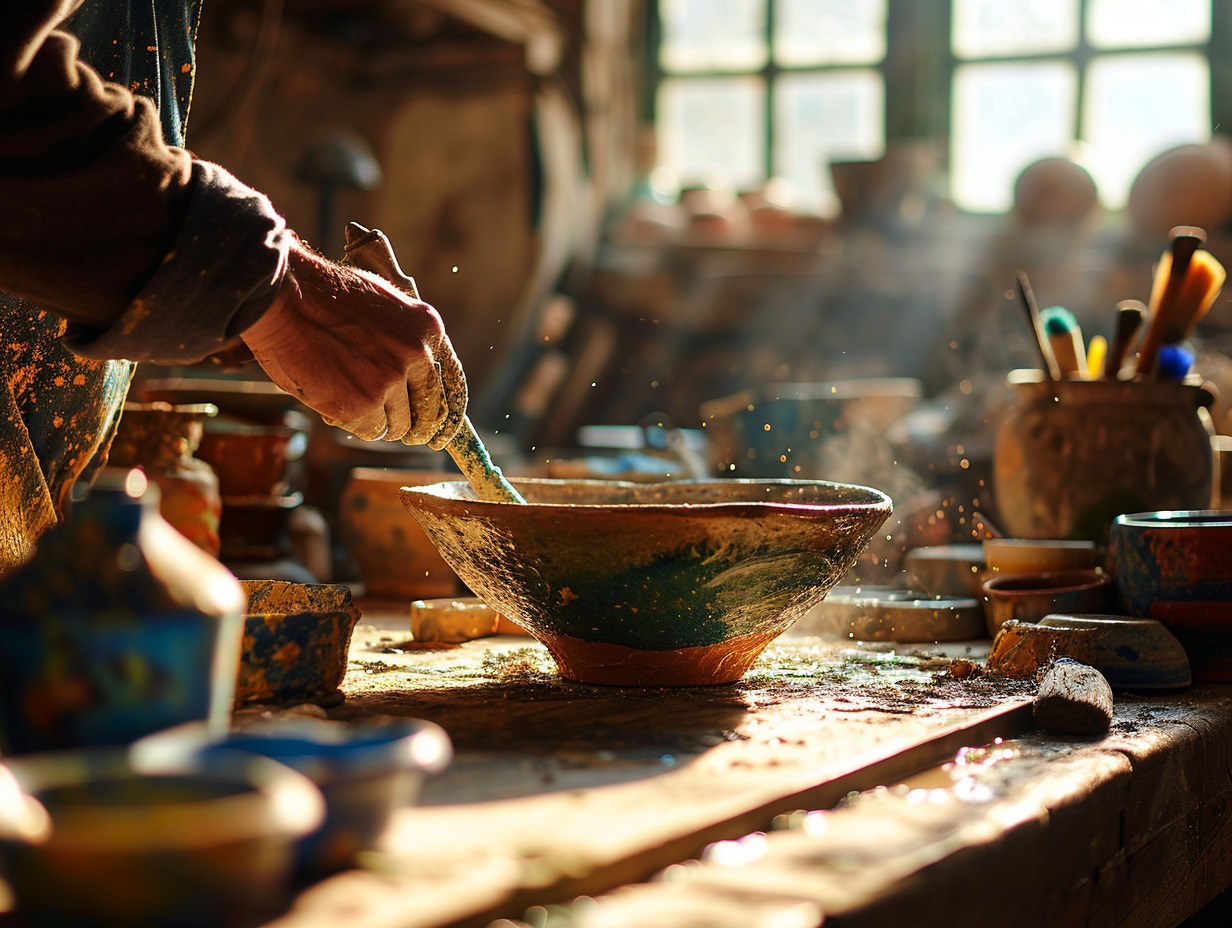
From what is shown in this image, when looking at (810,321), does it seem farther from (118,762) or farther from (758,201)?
(118,762)

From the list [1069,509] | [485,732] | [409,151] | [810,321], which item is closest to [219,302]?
[485,732]

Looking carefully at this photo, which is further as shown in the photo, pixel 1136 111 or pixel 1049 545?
pixel 1136 111

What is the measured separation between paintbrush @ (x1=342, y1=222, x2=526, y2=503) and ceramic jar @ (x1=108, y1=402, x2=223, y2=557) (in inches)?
32.2

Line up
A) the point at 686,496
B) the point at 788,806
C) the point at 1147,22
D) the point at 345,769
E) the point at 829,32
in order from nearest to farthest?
the point at 345,769
the point at 788,806
the point at 686,496
the point at 1147,22
the point at 829,32

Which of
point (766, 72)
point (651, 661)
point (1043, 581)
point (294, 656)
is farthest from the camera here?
point (766, 72)

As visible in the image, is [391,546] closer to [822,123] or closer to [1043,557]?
[1043,557]

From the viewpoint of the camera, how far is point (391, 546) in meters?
2.70

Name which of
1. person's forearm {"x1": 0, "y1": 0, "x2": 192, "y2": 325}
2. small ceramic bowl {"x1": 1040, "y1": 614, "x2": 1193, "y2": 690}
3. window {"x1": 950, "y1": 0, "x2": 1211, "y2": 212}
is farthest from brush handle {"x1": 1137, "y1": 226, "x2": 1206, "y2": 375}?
window {"x1": 950, "y1": 0, "x2": 1211, "y2": 212}

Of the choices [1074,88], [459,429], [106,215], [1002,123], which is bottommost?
[459,429]

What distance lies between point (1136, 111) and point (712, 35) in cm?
243

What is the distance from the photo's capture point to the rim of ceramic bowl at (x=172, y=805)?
0.66 meters

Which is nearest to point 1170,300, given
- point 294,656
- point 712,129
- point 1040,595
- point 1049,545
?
point 1049,545

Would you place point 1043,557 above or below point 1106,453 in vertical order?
below

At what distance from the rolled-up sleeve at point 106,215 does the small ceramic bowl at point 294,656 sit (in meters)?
0.31
